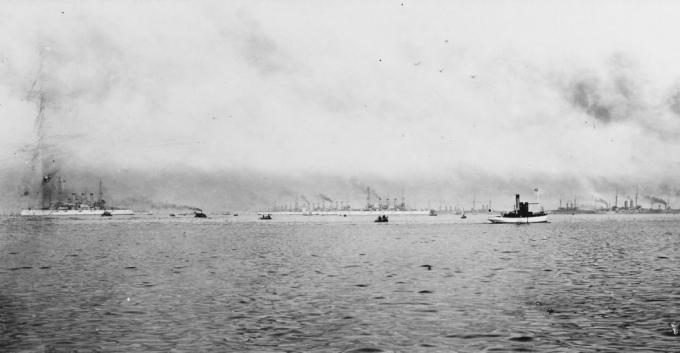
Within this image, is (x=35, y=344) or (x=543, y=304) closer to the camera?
(x=35, y=344)

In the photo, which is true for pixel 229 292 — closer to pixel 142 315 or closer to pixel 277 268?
pixel 142 315

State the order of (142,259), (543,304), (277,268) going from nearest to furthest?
(543,304), (277,268), (142,259)

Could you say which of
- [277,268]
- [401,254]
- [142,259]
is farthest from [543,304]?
[142,259]

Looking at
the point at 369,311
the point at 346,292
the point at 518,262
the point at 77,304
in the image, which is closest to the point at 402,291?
the point at 346,292

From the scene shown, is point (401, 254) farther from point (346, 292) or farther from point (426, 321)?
point (426, 321)

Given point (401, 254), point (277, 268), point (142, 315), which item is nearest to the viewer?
point (142, 315)

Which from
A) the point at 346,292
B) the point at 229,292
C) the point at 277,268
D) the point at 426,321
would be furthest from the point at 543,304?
the point at 277,268

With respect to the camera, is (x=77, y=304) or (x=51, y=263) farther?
(x=51, y=263)

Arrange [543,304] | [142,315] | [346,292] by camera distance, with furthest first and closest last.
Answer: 1. [346,292]
2. [543,304]
3. [142,315]

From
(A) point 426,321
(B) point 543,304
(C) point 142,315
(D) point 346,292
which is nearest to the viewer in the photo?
(A) point 426,321
